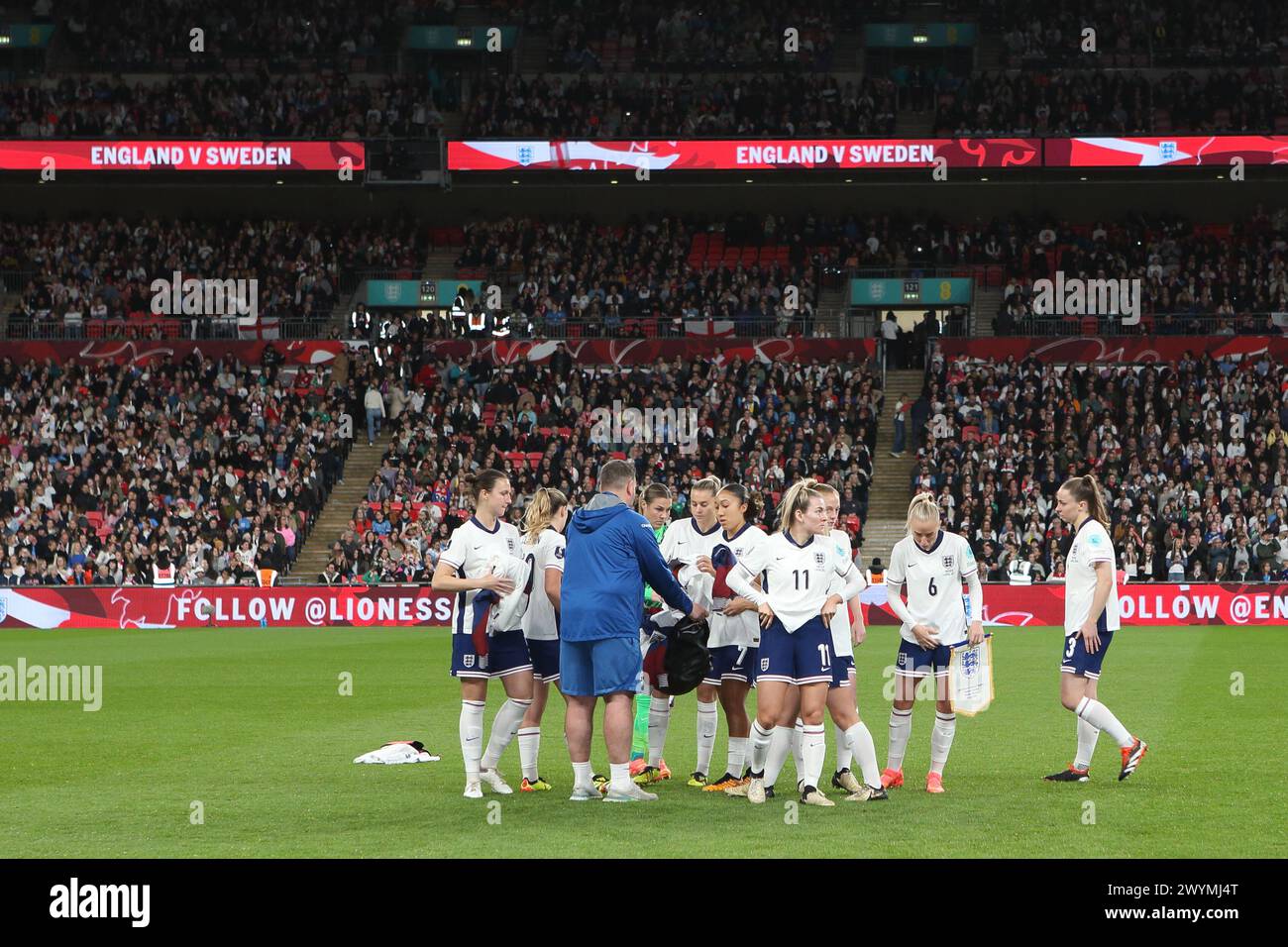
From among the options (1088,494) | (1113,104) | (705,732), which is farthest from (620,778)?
(1113,104)

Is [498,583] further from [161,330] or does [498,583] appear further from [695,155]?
[161,330]

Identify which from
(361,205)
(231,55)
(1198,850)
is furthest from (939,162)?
(1198,850)

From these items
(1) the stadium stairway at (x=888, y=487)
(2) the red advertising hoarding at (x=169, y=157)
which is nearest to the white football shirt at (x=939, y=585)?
(1) the stadium stairway at (x=888, y=487)

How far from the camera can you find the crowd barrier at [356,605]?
3067 cm

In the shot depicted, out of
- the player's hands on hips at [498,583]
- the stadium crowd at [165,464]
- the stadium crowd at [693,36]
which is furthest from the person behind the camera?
the stadium crowd at [693,36]

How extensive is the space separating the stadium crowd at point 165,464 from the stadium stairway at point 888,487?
12942 millimetres

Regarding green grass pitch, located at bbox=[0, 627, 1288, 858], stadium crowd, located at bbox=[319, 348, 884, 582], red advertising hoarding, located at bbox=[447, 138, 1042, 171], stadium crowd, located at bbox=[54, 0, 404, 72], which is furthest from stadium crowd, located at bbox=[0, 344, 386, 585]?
green grass pitch, located at bbox=[0, 627, 1288, 858]

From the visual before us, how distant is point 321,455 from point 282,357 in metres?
5.18

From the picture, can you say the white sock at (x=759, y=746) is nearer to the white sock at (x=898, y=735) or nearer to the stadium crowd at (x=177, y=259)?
the white sock at (x=898, y=735)

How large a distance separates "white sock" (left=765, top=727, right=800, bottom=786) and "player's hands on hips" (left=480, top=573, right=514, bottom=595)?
199 centimetres

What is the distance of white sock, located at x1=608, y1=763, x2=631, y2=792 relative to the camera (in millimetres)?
10398

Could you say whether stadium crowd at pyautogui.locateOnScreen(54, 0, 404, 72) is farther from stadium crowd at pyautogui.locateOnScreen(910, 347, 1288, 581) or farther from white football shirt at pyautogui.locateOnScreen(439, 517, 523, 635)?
white football shirt at pyautogui.locateOnScreen(439, 517, 523, 635)

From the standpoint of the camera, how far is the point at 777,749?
34.3 feet

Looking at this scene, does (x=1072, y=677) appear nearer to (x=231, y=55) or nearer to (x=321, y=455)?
(x=321, y=455)
